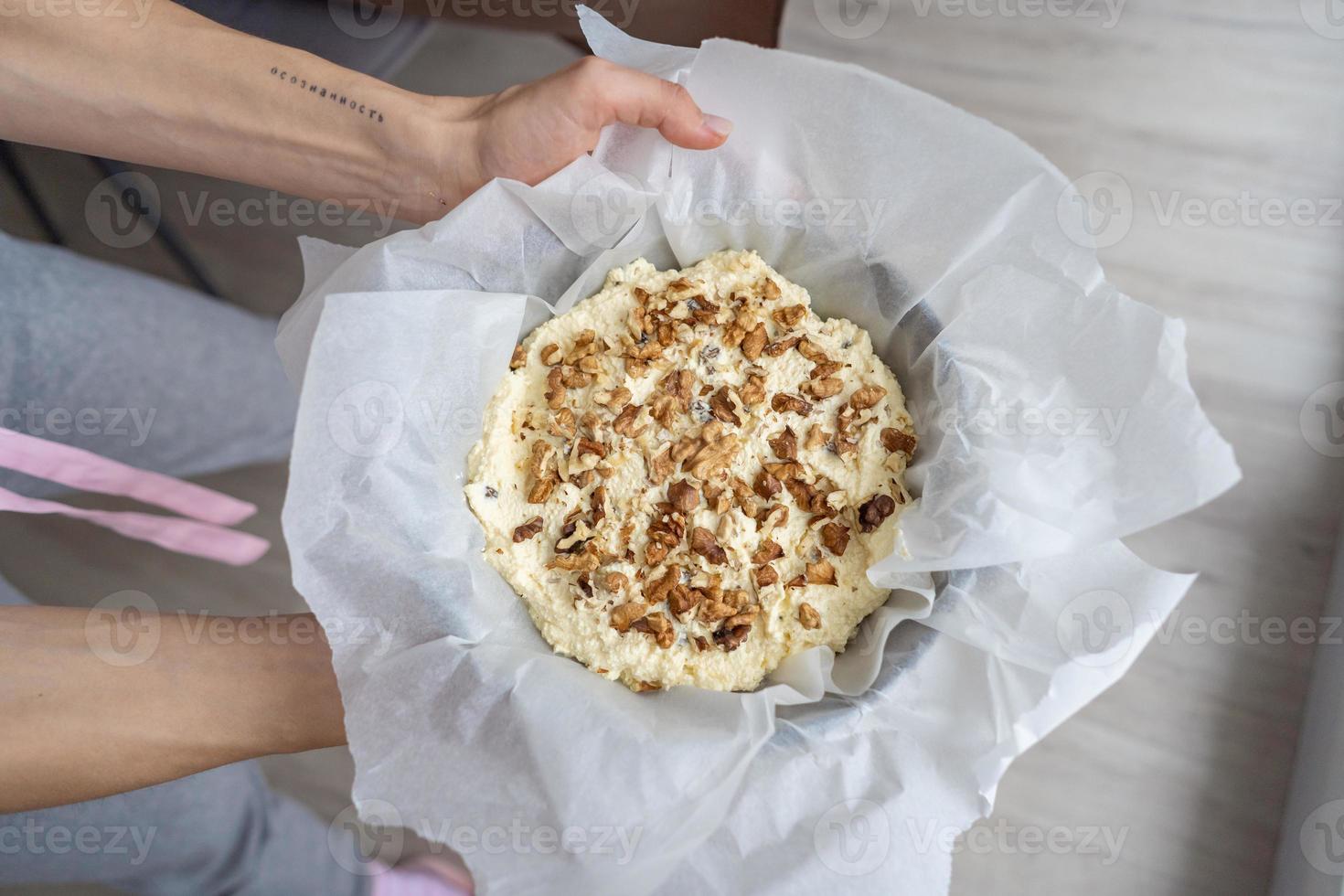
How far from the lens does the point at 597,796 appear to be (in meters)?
0.46

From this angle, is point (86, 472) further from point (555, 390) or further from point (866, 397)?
point (866, 397)

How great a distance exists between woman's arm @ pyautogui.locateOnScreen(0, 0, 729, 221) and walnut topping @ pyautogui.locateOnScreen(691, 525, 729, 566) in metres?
0.27

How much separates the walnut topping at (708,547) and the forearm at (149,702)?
0.26 m

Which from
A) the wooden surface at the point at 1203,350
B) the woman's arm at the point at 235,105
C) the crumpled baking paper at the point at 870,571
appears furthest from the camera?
the wooden surface at the point at 1203,350

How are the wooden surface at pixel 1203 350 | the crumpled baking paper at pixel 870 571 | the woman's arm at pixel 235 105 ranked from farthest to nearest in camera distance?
the wooden surface at pixel 1203 350
the woman's arm at pixel 235 105
the crumpled baking paper at pixel 870 571

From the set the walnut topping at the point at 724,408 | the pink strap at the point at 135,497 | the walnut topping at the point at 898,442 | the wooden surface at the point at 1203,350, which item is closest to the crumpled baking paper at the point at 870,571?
the walnut topping at the point at 898,442

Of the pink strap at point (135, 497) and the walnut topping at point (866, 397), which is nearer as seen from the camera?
the walnut topping at point (866, 397)

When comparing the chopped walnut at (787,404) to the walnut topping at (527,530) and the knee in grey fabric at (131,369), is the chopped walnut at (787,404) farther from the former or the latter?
the knee in grey fabric at (131,369)

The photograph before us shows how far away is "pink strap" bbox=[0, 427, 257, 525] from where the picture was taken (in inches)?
26.5

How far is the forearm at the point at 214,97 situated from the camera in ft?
2.04

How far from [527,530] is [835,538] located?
0.63 ft

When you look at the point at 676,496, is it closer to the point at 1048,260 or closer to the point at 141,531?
the point at 1048,260

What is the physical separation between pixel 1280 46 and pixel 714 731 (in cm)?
85

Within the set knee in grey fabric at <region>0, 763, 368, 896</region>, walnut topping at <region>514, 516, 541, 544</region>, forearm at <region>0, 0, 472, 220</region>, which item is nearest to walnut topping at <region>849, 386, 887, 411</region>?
walnut topping at <region>514, 516, 541, 544</region>
